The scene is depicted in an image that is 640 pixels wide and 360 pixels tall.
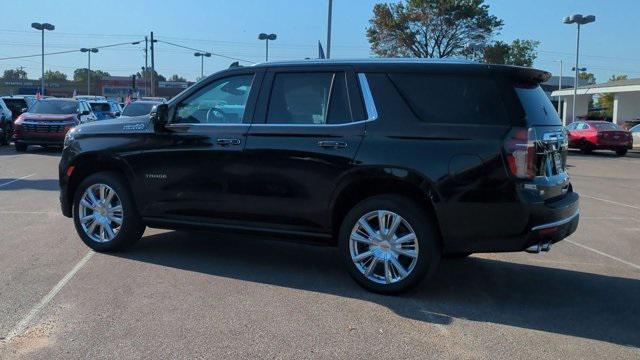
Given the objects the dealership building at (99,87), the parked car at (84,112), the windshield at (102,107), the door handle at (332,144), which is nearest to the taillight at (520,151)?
the door handle at (332,144)

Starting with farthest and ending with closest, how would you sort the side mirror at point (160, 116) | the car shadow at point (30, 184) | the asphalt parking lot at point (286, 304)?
the car shadow at point (30, 184)
the side mirror at point (160, 116)
the asphalt parking lot at point (286, 304)

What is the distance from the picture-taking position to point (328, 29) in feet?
78.1

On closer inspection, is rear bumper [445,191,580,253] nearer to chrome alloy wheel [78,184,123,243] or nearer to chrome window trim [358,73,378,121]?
chrome window trim [358,73,378,121]

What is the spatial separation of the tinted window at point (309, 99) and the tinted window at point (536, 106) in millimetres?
1505

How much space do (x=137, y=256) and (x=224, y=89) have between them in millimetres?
2054

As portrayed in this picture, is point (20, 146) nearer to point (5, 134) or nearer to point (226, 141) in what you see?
point (5, 134)

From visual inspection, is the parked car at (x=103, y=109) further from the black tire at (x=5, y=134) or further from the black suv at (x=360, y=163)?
the black suv at (x=360, y=163)

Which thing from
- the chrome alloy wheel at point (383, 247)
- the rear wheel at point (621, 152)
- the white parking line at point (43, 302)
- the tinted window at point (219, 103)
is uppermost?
the tinted window at point (219, 103)

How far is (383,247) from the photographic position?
5555 millimetres

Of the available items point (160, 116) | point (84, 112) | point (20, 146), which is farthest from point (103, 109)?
point (160, 116)

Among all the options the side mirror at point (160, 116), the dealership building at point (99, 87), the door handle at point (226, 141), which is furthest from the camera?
the dealership building at point (99, 87)

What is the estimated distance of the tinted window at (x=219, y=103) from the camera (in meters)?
6.32

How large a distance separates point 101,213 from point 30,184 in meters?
6.65

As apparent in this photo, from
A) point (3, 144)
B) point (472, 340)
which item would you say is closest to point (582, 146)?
point (3, 144)
